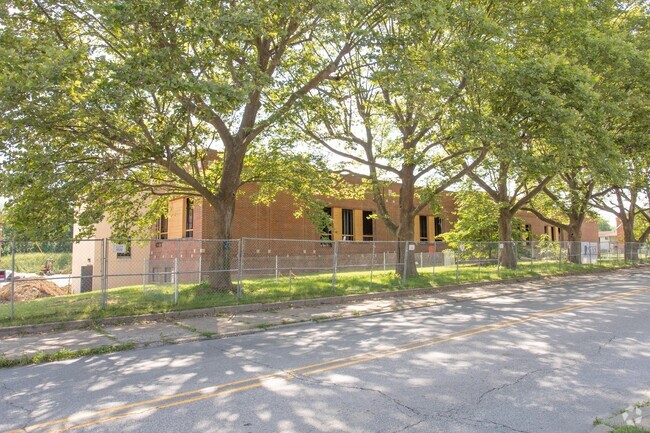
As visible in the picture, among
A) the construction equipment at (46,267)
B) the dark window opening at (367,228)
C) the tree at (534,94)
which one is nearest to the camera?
the tree at (534,94)

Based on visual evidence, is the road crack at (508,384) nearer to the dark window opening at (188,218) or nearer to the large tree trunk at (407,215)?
the large tree trunk at (407,215)

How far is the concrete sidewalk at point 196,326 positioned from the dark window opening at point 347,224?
64.9ft

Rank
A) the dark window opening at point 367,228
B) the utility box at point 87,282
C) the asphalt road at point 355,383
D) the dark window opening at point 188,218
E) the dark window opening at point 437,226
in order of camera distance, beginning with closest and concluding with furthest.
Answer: the asphalt road at point 355,383, the utility box at point 87,282, the dark window opening at point 188,218, the dark window opening at point 367,228, the dark window opening at point 437,226

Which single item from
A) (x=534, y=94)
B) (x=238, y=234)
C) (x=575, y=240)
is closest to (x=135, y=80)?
(x=534, y=94)

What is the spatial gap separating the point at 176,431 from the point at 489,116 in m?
14.2

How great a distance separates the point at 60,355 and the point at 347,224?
29.3m

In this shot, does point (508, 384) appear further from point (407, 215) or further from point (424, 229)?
point (424, 229)

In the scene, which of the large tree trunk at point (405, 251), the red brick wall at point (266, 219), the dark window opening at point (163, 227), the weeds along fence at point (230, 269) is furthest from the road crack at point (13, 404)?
the dark window opening at point (163, 227)

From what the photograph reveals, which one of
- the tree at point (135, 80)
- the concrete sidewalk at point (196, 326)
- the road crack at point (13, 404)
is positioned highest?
the tree at point (135, 80)

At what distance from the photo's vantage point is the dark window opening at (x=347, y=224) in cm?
3612

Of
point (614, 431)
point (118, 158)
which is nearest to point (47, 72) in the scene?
point (118, 158)

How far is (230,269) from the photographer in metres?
14.2

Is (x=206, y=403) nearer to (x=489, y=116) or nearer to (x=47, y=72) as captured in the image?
(x=47, y=72)

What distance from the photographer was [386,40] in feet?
41.8
